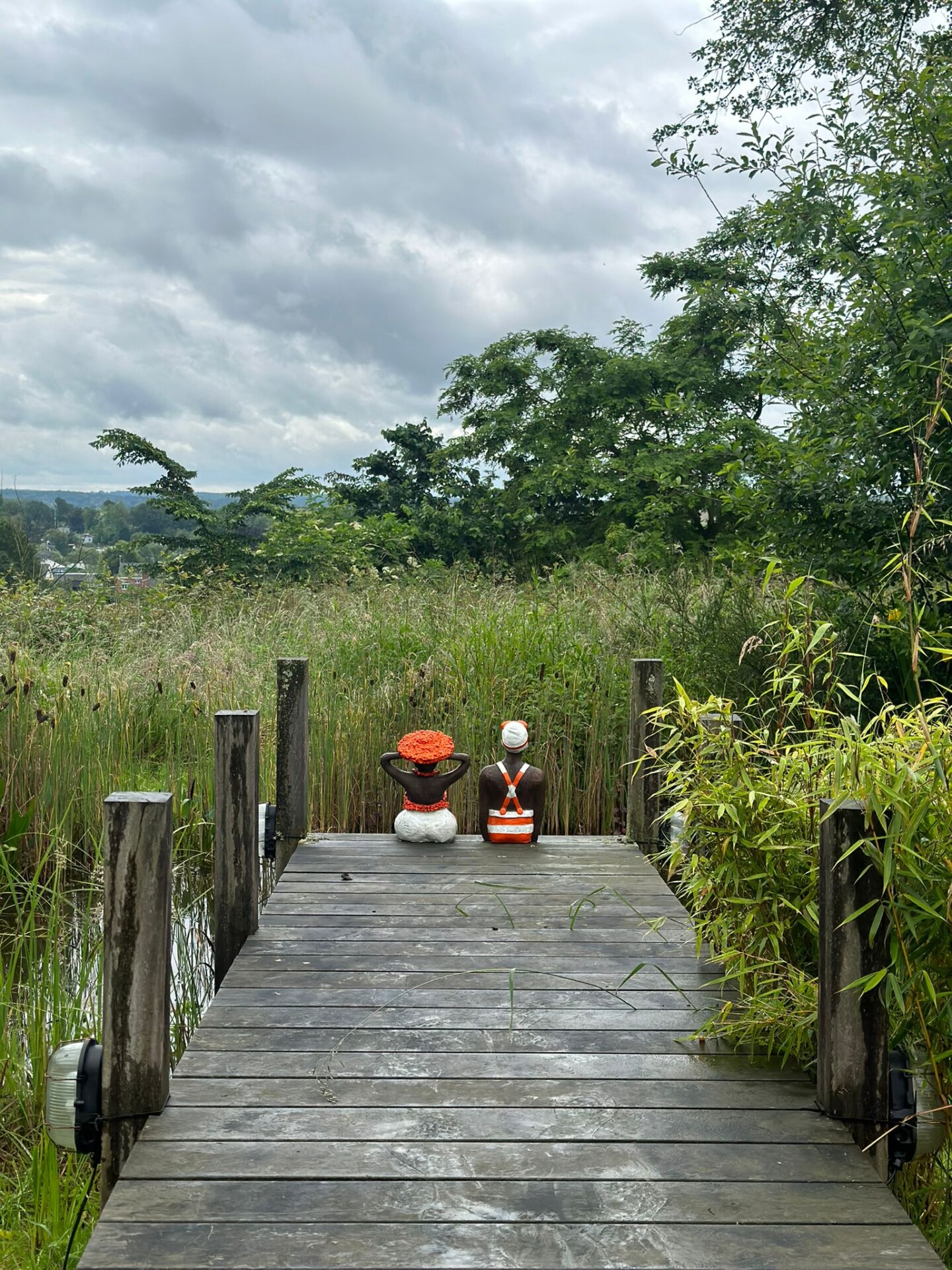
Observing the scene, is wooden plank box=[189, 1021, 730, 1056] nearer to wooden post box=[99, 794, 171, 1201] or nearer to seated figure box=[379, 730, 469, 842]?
wooden post box=[99, 794, 171, 1201]

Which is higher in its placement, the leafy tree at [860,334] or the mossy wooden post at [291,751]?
the leafy tree at [860,334]

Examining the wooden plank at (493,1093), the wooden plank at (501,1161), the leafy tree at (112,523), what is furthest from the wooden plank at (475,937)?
the leafy tree at (112,523)

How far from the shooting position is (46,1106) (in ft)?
7.00

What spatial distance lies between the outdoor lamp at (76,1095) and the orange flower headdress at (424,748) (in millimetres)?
2142

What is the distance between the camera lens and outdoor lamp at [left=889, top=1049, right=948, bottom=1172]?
6.72 feet

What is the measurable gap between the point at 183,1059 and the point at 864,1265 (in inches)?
58.0

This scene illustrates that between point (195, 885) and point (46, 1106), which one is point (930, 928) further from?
point (195, 885)

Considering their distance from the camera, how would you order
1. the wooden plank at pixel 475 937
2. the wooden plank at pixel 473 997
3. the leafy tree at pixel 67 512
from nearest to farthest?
the wooden plank at pixel 473 997 → the wooden plank at pixel 475 937 → the leafy tree at pixel 67 512

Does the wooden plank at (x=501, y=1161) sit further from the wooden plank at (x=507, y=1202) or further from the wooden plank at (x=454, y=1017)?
the wooden plank at (x=454, y=1017)

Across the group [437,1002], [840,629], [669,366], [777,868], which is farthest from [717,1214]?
[669,366]

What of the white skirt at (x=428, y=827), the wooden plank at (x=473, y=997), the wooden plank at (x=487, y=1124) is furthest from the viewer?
the white skirt at (x=428, y=827)

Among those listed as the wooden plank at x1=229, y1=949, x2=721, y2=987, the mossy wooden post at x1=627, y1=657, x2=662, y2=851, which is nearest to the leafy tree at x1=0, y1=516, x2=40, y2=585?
the mossy wooden post at x1=627, y1=657, x2=662, y2=851

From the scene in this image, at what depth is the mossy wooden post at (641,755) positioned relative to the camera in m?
4.16

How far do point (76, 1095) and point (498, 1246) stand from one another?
3.04ft
